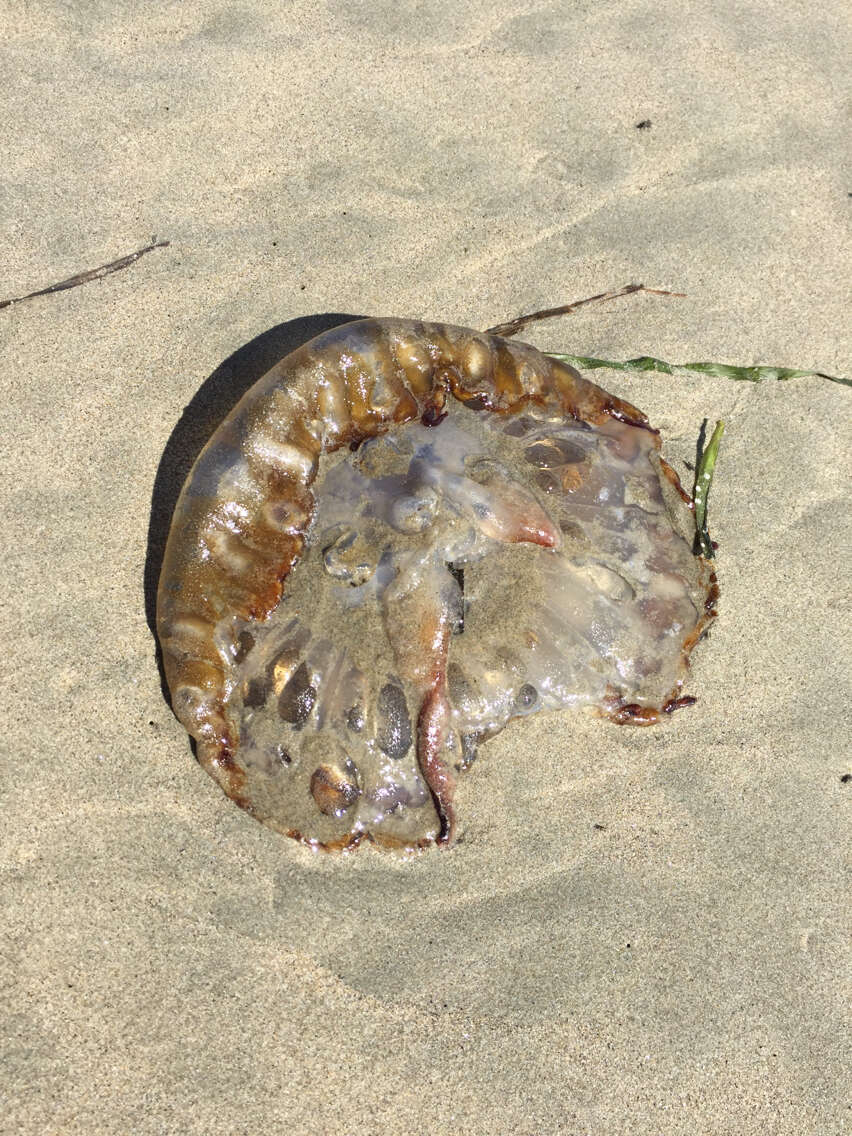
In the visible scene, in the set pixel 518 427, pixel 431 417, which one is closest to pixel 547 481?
pixel 518 427

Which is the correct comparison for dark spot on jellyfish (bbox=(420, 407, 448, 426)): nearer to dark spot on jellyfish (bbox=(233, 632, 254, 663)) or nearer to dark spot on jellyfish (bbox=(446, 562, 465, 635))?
dark spot on jellyfish (bbox=(446, 562, 465, 635))

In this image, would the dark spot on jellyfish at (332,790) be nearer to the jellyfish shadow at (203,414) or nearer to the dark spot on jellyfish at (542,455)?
the jellyfish shadow at (203,414)

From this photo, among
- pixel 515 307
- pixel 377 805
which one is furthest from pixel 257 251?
pixel 377 805

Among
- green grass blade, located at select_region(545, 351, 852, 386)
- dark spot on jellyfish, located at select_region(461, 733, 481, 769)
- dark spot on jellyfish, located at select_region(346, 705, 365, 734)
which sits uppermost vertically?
green grass blade, located at select_region(545, 351, 852, 386)

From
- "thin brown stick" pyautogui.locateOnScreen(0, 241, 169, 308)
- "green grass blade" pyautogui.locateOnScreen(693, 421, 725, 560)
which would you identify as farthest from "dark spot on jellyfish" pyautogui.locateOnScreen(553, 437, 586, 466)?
"thin brown stick" pyautogui.locateOnScreen(0, 241, 169, 308)

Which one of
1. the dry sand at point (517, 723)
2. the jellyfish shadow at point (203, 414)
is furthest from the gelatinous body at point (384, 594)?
the jellyfish shadow at point (203, 414)

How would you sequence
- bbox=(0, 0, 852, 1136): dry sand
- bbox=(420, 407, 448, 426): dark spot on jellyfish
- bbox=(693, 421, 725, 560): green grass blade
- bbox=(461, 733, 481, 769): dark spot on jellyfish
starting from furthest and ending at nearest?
bbox=(693, 421, 725, 560): green grass blade → bbox=(420, 407, 448, 426): dark spot on jellyfish → bbox=(461, 733, 481, 769): dark spot on jellyfish → bbox=(0, 0, 852, 1136): dry sand

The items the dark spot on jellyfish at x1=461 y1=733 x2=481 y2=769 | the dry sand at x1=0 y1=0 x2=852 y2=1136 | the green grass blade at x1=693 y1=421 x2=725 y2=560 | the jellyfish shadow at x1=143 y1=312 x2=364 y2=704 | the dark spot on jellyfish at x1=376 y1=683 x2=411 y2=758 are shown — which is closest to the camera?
the dry sand at x1=0 y1=0 x2=852 y2=1136

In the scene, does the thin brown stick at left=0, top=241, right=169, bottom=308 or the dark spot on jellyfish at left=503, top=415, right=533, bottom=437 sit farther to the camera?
the thin brown stick at left=0, top=241, right=169, bottom=308

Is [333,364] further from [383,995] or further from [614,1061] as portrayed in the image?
[614,1061]
